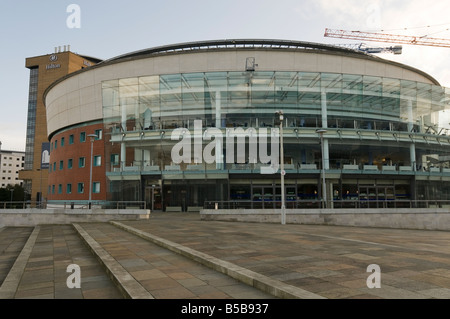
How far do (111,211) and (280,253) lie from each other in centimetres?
1809

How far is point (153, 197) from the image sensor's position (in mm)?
36094

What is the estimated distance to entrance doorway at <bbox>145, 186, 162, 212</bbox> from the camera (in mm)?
36000

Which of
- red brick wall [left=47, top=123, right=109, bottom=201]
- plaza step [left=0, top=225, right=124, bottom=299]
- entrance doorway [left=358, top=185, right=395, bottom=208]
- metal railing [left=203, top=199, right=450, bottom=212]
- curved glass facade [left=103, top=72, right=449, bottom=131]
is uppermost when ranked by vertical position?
curved glass facade [left=103, top=72, right=449, bottom=131]

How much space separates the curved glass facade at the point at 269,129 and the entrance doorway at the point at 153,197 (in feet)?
0.40

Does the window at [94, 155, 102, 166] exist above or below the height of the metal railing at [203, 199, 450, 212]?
above

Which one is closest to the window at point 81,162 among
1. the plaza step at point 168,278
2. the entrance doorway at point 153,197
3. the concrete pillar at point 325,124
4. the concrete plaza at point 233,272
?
the entrance doorway at point 153,197

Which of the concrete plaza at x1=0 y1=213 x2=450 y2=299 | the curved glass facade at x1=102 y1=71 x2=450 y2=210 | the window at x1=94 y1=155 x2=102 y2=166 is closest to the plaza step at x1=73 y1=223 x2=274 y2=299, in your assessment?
the concrete plaza at x1=0 y1=213 x2=450 y2=299

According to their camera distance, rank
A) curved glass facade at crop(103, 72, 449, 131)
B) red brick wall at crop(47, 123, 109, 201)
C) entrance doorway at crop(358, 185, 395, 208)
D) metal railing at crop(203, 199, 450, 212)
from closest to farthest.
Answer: metal railing at crop(203, 199, 450, 212) < curved glass facade at crop(103, 72, 449, 131) < entrance doorway at crop(358, 185, 395, 208) < red brick wall at crop(47, 123, 109, 201)

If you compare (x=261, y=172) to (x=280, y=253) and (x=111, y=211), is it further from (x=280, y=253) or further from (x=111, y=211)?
(x=280, y=253)

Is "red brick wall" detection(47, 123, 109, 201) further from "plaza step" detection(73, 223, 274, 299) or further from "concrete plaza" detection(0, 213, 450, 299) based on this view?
"plaza step" detection(73, 223, 274, 299)

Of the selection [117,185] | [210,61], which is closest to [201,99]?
[210,61]

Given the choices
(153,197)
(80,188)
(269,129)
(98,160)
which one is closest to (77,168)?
(80,188)

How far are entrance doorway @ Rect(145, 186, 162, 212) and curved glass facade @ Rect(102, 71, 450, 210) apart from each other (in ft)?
0.40

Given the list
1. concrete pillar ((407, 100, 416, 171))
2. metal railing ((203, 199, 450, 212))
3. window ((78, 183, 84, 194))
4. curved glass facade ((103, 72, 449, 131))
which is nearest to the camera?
metal railing ((203, 199, 450, 212))
